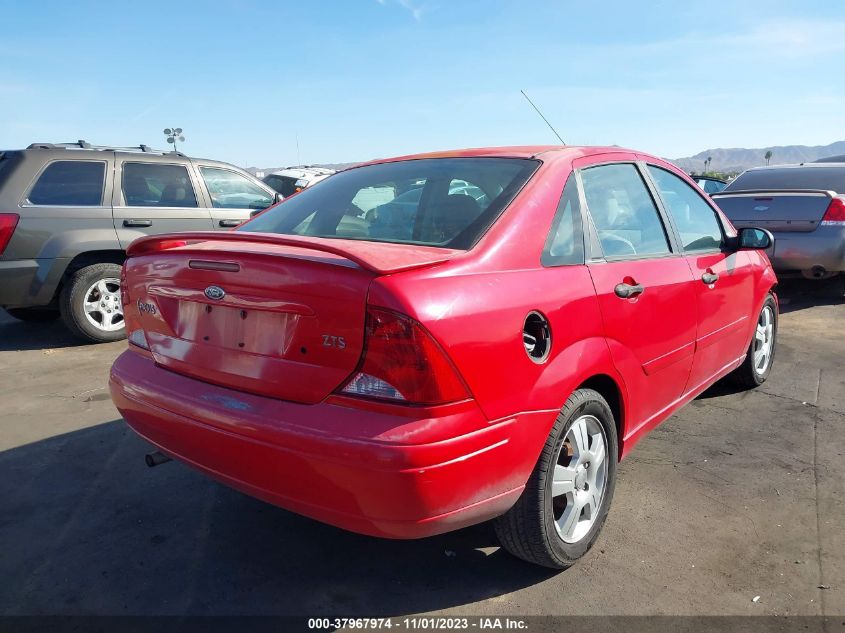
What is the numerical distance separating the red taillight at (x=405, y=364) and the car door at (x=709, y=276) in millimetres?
1942

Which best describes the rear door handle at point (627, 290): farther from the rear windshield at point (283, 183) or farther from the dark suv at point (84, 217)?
the rear windshield at point (283, 183)

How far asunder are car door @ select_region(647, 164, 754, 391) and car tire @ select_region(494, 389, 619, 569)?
106 centimetres

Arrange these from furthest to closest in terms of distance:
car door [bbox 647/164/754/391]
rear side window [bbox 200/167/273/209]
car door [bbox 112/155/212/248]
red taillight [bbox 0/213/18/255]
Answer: rear side window [bbox 200/167/273/209]
car door [bbox 112/155/212/248]
red taillight [bbox 0/213/18/255]
car door [bbox 647/164/754/391]

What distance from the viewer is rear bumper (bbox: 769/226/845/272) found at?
6.98 metres

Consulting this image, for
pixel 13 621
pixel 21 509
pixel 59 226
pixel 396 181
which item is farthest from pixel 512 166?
pixel 59 226

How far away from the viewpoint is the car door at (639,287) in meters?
2.72

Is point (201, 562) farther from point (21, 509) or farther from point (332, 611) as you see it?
point (21, 509)

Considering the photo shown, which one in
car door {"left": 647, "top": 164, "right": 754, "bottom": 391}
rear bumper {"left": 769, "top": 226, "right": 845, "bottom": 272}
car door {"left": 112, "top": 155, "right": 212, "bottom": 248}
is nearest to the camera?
car door {"left": 647, "top": 164, "right": 754, "bottom": 391}

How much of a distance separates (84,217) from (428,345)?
531 cm

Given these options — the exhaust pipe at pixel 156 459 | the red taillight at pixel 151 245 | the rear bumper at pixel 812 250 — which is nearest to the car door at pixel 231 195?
the red taillight at pixel 151 245

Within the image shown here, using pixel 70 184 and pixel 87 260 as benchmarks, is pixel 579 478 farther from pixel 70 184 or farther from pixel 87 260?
pixel 70 184

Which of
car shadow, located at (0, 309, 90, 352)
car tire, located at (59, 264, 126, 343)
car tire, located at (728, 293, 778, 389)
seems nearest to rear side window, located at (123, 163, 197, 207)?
car tire, located at (59, 264, 126, 343)

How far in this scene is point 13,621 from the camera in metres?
2.31

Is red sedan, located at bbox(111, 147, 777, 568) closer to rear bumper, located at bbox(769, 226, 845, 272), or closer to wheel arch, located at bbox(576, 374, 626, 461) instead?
wheel arch, located at bbox(576, 374, 626, 461)
